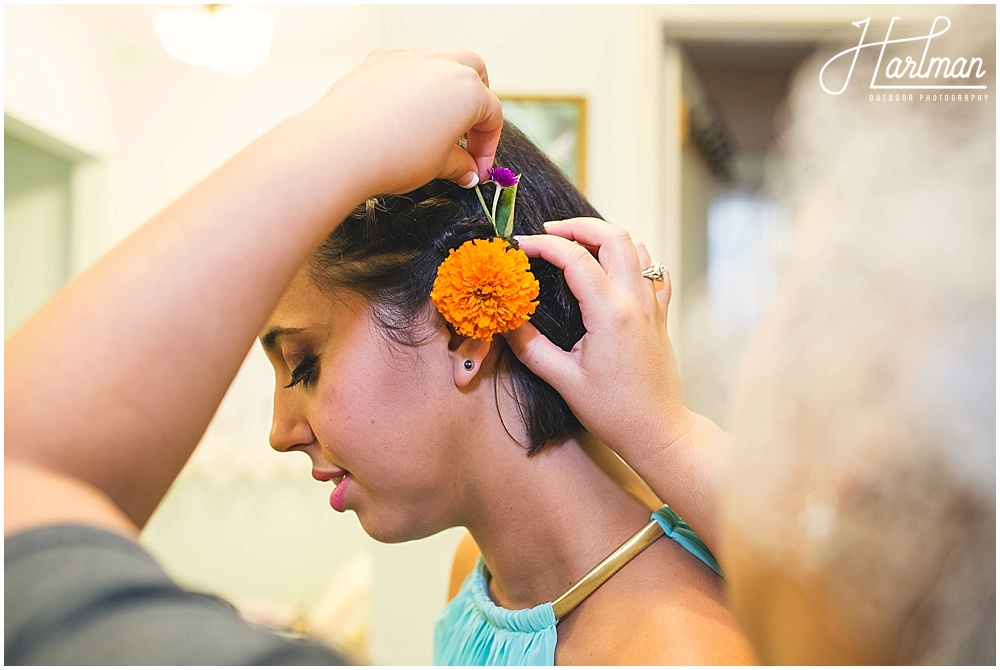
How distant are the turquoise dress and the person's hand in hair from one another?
100 millimetres

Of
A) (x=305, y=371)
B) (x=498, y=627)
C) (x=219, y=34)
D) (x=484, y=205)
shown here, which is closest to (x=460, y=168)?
(x=484, y=205)

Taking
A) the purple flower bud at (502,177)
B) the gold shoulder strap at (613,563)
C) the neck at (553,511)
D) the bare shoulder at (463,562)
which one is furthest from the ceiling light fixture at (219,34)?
the gold shoulder strap at (613,563)

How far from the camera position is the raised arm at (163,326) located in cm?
49

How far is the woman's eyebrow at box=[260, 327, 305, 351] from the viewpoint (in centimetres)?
97

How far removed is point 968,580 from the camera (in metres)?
0.35

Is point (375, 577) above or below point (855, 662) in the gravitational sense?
below

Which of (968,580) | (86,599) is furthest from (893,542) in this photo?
(86,599)

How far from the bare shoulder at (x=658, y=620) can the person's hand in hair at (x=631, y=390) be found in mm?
80

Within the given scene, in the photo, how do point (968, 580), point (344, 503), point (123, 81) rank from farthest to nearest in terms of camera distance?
point (123, 81) < point (344, 503) < point (968, 580)

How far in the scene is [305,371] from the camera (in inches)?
38.2

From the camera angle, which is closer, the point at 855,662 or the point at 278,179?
the point at 855,662

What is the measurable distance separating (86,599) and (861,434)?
37 cm

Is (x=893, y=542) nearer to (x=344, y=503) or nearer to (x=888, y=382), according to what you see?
(x=888, y=382)

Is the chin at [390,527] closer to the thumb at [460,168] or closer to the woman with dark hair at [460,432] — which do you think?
the woman with dark hair at [460,432]
